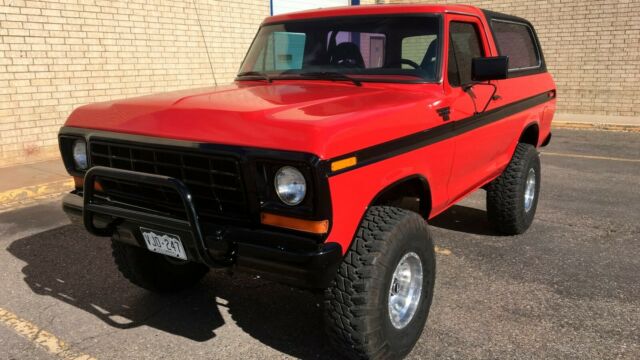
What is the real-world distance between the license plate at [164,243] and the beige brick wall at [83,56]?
5941 millimetres

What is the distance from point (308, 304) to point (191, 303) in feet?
2.65

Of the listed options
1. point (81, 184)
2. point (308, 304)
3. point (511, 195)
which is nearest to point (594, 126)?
point (511, 195)

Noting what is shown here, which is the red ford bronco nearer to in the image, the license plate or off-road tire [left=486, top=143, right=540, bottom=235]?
the license plate

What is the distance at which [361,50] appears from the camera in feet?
12.5

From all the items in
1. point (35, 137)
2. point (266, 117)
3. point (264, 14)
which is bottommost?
point (35, 137)

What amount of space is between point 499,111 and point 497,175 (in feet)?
2.02

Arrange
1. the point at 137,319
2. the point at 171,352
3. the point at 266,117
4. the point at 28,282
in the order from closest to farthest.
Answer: the point at 266,117 → the point at 171,352 → the point at 137,319 → the point at 28,282

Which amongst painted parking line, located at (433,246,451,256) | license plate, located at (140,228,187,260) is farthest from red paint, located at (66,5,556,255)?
painted parking line, located at (433,246,451,256)

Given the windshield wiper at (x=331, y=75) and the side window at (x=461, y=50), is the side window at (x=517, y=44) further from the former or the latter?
the windshield wiper at (x=331, y=75)

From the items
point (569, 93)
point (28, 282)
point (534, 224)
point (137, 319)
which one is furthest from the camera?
point (569, 93)

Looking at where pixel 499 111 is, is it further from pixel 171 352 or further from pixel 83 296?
pixel 83 296

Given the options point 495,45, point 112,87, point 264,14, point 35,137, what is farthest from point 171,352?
point 264,14

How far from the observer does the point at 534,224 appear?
211 inches

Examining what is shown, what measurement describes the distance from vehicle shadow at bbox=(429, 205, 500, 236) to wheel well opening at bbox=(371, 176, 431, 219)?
6.22 ft
